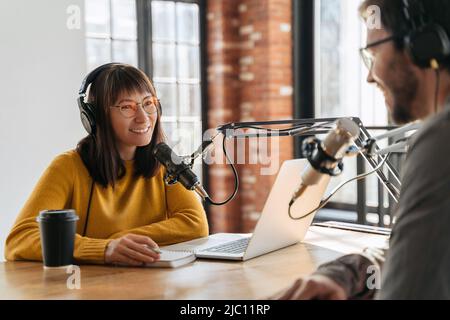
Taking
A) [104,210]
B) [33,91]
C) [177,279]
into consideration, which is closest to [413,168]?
[177,279]

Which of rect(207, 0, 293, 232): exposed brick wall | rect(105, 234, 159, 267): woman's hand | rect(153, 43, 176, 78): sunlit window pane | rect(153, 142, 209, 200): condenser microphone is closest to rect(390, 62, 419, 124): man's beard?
rect(153, 142, 209, 200): condenser microphone

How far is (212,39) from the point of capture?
4.61 m

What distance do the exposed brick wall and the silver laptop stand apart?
269cm

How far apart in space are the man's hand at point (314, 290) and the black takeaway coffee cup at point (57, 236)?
0.57 metres

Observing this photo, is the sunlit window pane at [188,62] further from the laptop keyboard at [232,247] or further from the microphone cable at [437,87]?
the microphone cable at [437,87]

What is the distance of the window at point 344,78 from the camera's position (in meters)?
4.20

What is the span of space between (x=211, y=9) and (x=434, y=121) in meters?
3.91

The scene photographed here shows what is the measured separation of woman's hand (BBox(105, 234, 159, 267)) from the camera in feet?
4.86

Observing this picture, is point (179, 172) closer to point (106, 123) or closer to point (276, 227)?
point (276, 227)

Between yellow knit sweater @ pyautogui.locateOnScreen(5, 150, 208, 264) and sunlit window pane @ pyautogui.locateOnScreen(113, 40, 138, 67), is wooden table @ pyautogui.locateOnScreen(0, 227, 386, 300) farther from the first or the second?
sunlit window pane @ pyautogui.locateOnScreen(113, 40, 138, 67)

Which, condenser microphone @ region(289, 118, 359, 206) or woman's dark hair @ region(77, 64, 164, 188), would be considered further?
woman's dark hair @ region(77, 64, 164, 188)

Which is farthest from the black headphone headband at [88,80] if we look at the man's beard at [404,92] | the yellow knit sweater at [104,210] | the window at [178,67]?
the window at [178,67]

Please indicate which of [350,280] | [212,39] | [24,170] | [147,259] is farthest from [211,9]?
[350,280]

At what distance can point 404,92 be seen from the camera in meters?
1.04
